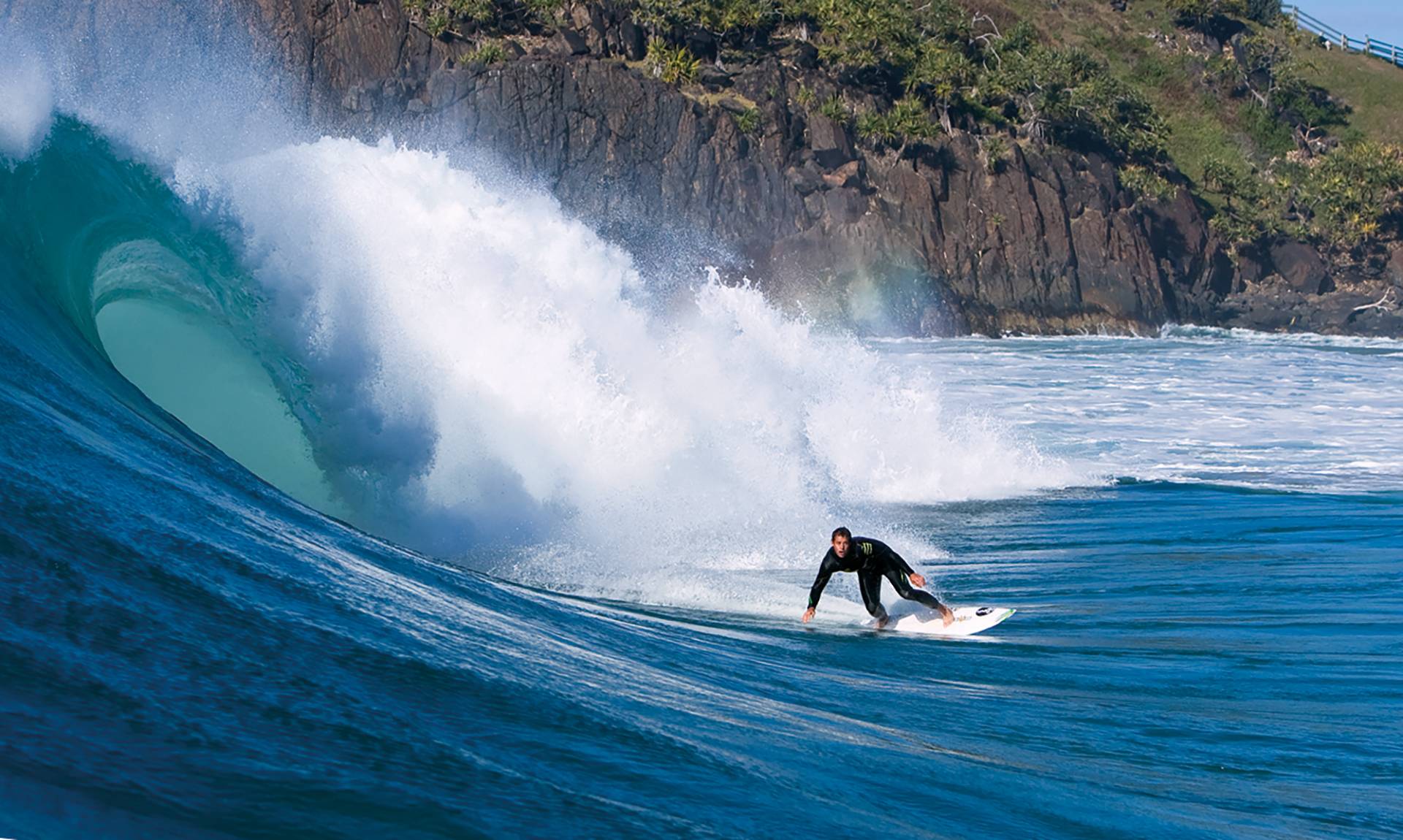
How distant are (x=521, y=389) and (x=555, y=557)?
287 centimetres

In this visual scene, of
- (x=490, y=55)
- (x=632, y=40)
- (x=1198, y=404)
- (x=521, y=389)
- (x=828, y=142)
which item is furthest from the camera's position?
(x=632, y=40)

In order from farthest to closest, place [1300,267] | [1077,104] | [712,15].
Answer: [1300,267]
[1077,104]
[712,15]

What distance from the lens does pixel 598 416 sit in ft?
44.8

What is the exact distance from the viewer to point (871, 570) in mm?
8898

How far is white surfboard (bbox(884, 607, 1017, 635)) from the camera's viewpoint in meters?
8.69

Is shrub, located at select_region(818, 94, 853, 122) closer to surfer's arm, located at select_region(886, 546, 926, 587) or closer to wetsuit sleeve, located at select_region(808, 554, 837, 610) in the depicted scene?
surfer's arm, located at select_region(886, 546, 926, 587)

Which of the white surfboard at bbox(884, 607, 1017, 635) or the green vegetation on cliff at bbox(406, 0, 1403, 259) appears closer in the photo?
the white surfboard at bbox(884, 607, 1017, 635)

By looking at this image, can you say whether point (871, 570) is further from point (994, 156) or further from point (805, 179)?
point (994, 156)

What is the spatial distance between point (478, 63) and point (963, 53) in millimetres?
26271

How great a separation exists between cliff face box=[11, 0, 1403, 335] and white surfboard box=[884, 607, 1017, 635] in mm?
38533

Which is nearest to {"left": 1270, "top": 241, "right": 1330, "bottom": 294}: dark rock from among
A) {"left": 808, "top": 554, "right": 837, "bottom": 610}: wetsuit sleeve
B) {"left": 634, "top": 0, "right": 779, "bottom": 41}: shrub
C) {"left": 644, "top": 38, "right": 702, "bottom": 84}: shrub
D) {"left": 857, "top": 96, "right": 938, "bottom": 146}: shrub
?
{"left": 857, "top": 96, "right": 938, "bottom": 146}: shrub

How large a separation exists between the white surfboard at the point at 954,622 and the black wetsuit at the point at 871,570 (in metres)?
0.09

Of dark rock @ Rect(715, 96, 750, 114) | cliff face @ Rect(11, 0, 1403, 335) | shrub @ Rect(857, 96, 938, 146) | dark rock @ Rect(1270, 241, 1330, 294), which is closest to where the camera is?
cliff face @ Rect(11, 0, 1403, 335)

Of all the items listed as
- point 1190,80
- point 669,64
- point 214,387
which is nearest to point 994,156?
point 669,64
